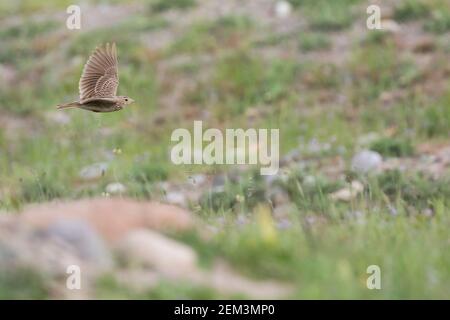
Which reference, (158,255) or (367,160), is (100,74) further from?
(367,160)

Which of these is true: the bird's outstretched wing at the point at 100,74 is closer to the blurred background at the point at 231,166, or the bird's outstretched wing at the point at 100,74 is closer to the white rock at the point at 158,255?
→ the blurred background at the point at 231,166

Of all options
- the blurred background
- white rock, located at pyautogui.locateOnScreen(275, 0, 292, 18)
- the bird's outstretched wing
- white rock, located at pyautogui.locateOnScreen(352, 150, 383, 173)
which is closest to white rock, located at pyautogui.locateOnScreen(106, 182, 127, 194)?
the blurred background

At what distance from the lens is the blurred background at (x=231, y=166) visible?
14.0 feet

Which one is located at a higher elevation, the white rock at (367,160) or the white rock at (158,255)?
the white rock at (367,160)

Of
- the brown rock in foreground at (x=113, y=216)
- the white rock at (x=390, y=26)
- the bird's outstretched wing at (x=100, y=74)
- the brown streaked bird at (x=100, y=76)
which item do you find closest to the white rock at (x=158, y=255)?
the brown rock in foreground at (x=113, y=216)

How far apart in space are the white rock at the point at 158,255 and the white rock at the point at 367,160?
Answer: 16.4ft

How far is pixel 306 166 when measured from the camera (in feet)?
32.3

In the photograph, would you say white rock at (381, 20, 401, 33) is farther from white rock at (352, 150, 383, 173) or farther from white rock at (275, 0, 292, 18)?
white rock at (352, 150, 383, 173)

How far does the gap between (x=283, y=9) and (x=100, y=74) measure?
25.0ft

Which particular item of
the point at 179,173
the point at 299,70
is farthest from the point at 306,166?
the point at 299,70

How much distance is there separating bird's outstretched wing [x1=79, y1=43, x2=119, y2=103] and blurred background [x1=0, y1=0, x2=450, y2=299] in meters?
0.24

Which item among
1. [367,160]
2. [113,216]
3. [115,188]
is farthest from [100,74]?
[367,160]

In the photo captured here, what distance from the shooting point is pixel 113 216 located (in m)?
4.57

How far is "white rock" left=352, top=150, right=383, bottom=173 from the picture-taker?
9328mm
